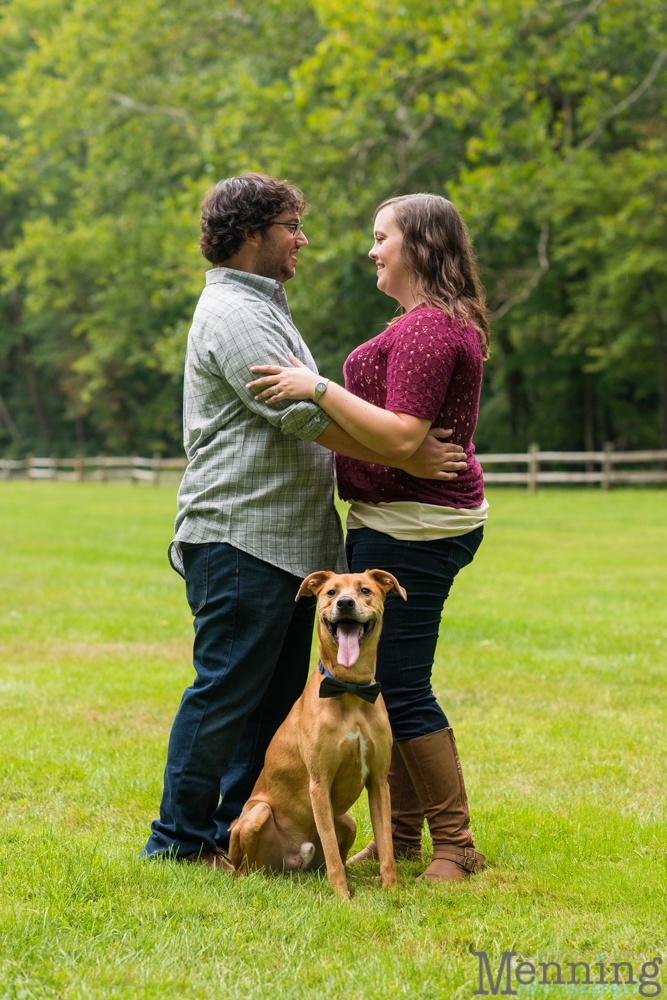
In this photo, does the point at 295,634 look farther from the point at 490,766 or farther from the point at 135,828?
the point at 490,766

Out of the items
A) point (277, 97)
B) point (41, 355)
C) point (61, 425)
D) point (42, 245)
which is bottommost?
point (61, 425)

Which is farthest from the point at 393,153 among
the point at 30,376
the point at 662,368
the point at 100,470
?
the point at 30,376

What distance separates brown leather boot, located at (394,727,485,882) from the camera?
339 cm

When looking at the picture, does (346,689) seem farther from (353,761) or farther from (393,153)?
(393,153)

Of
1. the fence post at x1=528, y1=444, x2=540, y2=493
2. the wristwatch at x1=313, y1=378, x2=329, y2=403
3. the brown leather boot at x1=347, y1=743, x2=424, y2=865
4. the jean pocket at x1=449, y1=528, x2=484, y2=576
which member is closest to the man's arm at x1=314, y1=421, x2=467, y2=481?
the wristwatch at x1=313, y1=378, x2=329, y2=403

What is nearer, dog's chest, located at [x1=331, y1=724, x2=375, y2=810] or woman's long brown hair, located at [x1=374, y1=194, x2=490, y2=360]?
dog's chest, located at [x1=331, y1=724, x2=375, y2=810]

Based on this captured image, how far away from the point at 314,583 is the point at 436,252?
1231 mm

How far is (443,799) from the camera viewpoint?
11.3ft

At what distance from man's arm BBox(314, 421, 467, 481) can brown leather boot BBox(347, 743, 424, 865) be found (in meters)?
1.13

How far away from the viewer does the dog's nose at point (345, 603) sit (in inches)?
121

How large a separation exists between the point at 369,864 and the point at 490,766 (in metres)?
1.30

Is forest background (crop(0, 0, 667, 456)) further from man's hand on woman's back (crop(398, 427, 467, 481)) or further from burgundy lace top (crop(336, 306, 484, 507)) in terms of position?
man's hand on woman's back (crop(398, 427, 467, 481))

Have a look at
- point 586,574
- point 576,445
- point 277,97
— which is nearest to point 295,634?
point 586,574

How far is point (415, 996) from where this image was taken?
252 centimetres
